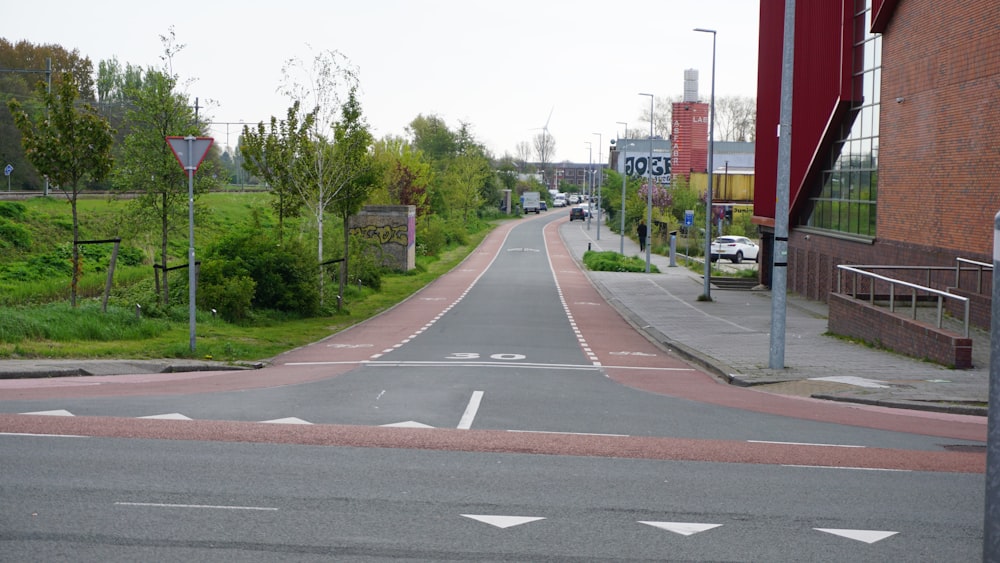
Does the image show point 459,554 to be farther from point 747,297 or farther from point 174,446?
point 747,297

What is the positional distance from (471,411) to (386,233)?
40353 millimetres

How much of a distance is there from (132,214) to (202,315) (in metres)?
3.90

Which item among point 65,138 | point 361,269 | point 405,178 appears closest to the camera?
point 65,138

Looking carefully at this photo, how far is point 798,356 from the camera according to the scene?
2086cm

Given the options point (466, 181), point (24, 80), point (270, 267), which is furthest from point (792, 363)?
point (466, 181)

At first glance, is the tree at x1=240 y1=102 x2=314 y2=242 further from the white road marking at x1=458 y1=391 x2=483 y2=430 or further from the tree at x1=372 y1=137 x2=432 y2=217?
the tree at x1=372 y1=137 x2=432 y2=217

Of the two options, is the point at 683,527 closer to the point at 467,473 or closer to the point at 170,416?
the point at 467,473

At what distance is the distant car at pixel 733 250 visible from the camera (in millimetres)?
64688

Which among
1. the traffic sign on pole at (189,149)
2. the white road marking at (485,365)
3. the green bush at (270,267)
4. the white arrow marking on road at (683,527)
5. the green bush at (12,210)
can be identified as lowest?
the white road marking at (485,365)

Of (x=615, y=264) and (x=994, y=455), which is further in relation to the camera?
(x=615, y=264)

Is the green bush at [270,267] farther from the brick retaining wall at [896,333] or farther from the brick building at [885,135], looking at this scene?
the brick building at [885,135]

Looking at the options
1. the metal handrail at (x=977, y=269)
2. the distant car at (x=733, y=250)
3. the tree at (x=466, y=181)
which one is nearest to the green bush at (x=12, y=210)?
the metal handrail at (x=977, y=269)

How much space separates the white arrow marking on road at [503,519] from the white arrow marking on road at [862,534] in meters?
2.10

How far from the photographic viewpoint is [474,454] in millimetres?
10172
